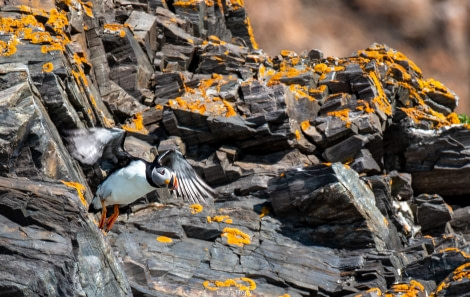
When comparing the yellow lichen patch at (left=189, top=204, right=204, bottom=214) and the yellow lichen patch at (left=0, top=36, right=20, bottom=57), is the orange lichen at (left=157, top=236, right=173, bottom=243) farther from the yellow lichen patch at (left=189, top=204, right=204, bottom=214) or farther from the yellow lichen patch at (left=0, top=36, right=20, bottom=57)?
the yellow lichen patch at (left=0, top=36, right=20, bottom=57)

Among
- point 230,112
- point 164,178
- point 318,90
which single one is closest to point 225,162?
point 230,112

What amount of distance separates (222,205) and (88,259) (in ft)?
21.0

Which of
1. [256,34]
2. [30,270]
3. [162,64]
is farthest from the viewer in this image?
[256,34]

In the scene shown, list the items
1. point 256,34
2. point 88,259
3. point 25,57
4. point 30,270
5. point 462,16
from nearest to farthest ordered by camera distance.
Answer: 1. point 30,270
2. point 88,259
3. point 25,57
4. point 256,34
5. point 462,16

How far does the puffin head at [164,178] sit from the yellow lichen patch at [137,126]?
16.0ft

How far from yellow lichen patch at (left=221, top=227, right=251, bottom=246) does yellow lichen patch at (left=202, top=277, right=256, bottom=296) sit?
119cm

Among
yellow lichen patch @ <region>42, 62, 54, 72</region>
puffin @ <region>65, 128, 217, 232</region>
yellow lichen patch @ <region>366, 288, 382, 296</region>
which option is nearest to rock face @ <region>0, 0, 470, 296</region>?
yellow lichen patch @ <region>366, 288, 382, 296</region>

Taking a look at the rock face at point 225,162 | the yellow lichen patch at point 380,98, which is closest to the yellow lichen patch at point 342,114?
the rock face at point 225,162

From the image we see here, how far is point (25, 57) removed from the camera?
15391mm

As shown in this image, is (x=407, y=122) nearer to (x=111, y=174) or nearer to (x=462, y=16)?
(x=111, y=174)

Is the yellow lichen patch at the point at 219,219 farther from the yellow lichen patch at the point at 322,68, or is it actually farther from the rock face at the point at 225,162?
the yellow lichen patch at the point at 322,68

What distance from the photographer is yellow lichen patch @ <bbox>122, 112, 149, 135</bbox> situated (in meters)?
17.6

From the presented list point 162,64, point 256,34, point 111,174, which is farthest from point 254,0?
point 111,174

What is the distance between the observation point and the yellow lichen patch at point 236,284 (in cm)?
1293
